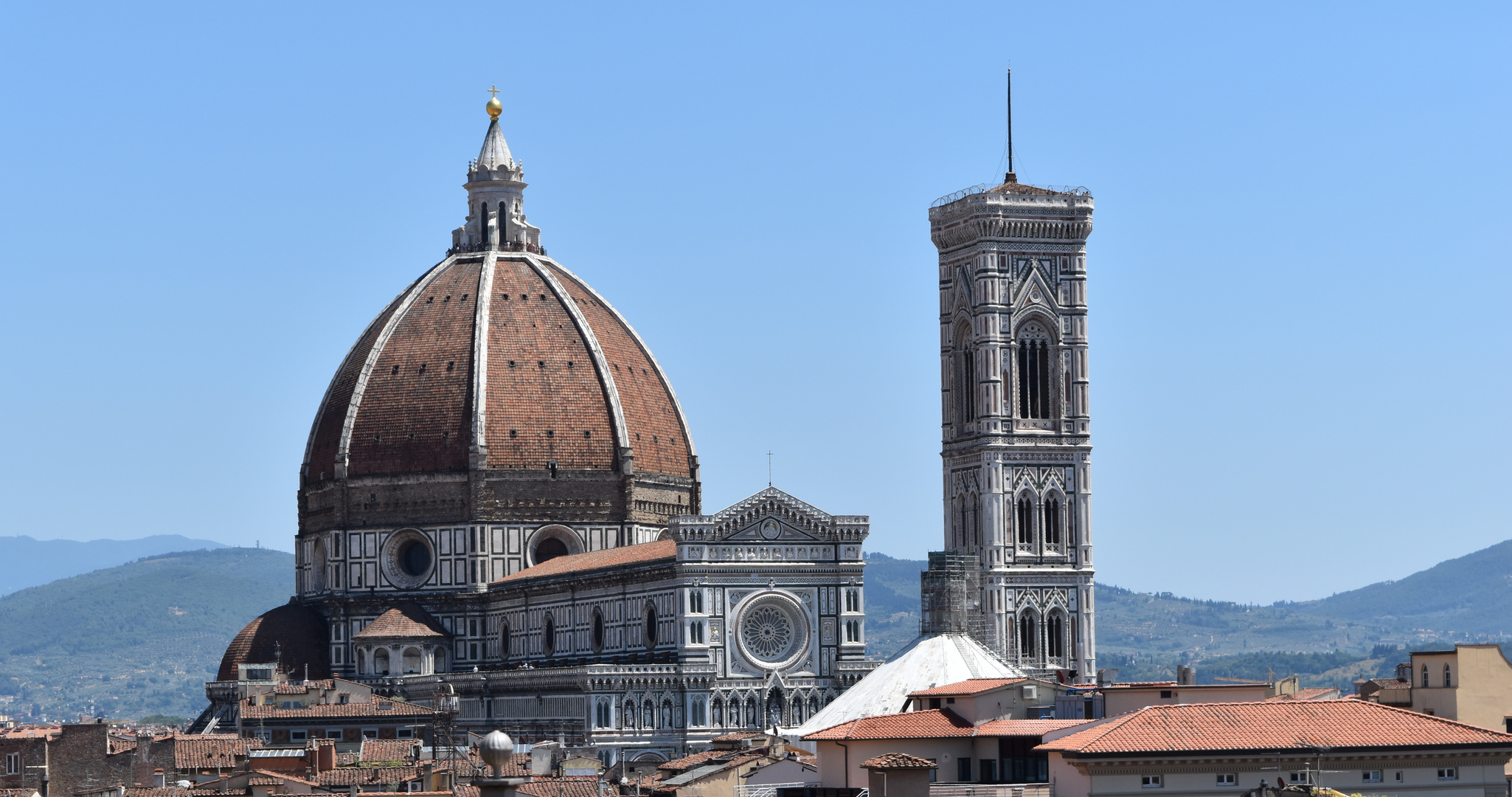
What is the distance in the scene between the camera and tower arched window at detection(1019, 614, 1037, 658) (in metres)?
113

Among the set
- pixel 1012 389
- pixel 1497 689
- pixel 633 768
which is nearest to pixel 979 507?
pixel 1012 389

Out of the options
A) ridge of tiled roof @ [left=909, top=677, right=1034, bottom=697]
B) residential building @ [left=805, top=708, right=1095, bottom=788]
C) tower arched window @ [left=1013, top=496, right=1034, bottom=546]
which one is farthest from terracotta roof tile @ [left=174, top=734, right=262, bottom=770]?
tower arched window @ [left=1013, top=496, right=1034, bottom=546]

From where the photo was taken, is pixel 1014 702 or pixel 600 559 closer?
pixel 1014 702

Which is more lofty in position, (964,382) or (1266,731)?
(964,382)

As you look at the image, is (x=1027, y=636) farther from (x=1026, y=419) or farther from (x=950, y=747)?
(x=950, y=747)

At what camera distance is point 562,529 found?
12662 centimetres

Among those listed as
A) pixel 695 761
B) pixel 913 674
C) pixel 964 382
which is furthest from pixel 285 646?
pixel 695 761

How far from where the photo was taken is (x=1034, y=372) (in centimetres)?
11438

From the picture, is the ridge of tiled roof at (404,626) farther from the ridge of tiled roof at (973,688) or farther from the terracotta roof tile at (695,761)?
the ridge of tiled roof at (973,688)

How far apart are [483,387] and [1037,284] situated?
25.0 metres

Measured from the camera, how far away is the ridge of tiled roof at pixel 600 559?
111m

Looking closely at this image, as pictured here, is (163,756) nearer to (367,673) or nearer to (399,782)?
(399,782)

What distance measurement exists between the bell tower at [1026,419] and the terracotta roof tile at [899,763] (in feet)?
218

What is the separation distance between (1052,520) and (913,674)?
24.5m
